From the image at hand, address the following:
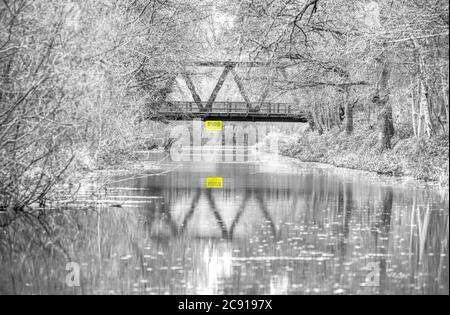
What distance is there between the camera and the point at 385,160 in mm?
32625

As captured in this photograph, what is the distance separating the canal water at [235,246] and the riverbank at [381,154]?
6.13 meters

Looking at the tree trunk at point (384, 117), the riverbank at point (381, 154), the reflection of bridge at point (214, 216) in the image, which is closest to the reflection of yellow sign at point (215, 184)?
the reflection of bridge at point (214, 216)

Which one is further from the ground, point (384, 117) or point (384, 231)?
point (384, 117)

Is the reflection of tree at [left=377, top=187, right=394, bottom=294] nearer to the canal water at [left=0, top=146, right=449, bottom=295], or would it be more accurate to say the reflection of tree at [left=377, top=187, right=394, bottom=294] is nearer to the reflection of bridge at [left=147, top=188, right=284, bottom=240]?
the canal water at [left=0, top=146, right=449, bottom=295]

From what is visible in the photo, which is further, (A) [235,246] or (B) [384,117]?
(B) [384,117]

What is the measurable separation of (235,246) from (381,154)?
24.1m

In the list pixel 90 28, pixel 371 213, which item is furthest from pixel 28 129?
pixel 371 213

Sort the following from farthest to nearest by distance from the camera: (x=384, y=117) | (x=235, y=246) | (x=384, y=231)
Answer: (x=384, y=117), (x=384, y=231), (x=235, y=246)

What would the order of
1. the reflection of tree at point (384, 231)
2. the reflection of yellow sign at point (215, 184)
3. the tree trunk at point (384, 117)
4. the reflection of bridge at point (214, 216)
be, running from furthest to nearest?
the tree trunk at point (384, 117)
the reflection of yellow sign at point (215, 184)
the reflection of bridge at point (214, 216)
the reflection of tree at point (384, 231)

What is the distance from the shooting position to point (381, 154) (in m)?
34.6

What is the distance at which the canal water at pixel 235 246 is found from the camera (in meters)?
8.61

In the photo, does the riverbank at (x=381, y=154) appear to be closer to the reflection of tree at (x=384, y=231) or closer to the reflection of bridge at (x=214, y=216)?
the reflection of tree at (x=384, y=231)

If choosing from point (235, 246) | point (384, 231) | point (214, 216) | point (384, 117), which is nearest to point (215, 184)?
point (214, 216)

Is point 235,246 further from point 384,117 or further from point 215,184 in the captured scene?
point 384,117
